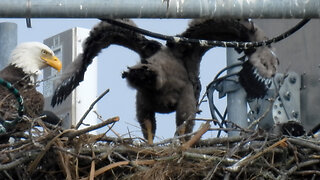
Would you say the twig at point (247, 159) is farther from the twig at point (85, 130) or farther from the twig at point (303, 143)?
the twig at point (85, 130)

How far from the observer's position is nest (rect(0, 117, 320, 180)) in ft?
16.7

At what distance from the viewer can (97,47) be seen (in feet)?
25.3

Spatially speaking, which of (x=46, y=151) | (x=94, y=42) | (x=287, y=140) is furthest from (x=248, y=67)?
(x=46, y=151)

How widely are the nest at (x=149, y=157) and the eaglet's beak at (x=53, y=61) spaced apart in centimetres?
247

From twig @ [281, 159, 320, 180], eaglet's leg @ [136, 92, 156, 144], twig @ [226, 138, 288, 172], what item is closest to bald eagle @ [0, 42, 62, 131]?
eaglet's leg @ [136, 92, 156, 144]

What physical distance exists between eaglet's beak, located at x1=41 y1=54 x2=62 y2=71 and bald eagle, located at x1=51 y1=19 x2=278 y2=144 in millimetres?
174

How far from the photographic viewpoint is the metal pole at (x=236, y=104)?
6473 millimetres

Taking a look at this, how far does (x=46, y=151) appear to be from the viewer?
16.7ft

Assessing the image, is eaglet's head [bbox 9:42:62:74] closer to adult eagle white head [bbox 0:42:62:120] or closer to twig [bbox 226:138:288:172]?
adult eagle white head [bbox 0:42:62:120]

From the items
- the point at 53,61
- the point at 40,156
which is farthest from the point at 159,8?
the point at 53,61

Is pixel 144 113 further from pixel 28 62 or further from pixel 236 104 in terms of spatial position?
pixel 236 104

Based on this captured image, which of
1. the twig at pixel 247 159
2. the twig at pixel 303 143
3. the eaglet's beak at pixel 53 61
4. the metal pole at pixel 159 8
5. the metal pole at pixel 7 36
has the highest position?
the metal pole at pixel 159 8

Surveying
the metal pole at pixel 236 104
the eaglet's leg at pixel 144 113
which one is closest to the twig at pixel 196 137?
the metal pole at pixel 236 104

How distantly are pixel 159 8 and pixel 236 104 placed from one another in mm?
2312
